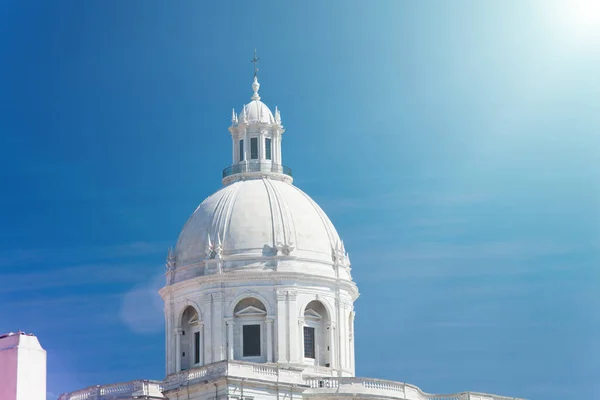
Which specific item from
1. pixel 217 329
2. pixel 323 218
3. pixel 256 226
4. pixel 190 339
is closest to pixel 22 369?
pixel 217 329

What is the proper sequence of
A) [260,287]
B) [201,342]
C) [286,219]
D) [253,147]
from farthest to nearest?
[253,147] < [286,219] < [260,287] < [201,342]

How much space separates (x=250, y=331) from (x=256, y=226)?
680 cm

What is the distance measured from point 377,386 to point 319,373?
550cm

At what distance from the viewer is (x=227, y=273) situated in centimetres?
7675

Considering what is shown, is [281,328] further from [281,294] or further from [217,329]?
[217,329]

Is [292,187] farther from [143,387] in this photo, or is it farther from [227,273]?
[143,387]

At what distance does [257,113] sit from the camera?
83.5 m

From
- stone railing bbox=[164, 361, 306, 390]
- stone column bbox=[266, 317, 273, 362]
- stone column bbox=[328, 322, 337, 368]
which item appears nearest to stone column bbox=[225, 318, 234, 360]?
stone column bbox=[266, 317, 273, 362]

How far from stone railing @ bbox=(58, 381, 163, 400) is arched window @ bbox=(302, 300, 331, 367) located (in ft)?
32.0

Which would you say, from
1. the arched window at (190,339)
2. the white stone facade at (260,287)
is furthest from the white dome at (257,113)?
the arched window at (190,339)

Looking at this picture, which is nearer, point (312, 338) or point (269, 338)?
point (269, 338)

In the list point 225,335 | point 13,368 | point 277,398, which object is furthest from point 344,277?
point 13,368

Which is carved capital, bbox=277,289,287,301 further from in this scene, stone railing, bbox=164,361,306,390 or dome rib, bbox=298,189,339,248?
stone railing, bbox=164,361,306,390

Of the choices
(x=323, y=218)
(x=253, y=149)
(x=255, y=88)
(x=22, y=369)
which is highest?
(x=255, y=88)
